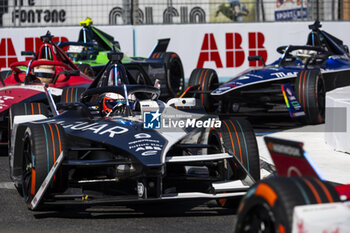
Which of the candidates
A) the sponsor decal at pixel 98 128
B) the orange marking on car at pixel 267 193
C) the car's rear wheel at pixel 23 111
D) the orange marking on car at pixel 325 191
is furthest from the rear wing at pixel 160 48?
the orange marking on car at pixel 325 191

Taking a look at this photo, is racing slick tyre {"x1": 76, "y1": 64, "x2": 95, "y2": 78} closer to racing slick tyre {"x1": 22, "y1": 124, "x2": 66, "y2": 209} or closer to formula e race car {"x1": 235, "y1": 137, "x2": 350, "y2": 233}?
racing slick tyre {"x1": 22, "y1": 124, "x2": 66, "y2": 209}

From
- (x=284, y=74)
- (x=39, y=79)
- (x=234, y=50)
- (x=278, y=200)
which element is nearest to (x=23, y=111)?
(x=39, y=79)

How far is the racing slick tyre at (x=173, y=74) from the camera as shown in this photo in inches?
589

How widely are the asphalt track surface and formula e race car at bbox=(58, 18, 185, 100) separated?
7820mm

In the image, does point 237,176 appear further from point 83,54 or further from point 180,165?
point 83,54

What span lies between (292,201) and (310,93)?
882cm

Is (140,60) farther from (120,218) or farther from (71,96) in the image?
(120,218)

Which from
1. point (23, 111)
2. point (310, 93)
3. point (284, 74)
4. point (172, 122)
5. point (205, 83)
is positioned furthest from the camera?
point (205, 83)

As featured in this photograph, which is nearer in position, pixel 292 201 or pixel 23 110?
pixel 292 201

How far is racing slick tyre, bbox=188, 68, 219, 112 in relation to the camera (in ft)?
42.4

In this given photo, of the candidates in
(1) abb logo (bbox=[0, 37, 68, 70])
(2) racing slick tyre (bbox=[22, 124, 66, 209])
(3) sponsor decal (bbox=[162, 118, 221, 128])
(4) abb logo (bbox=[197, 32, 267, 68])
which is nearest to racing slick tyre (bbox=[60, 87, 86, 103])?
(3) sponsor decal (bbox=[162, 118, 221, 128])

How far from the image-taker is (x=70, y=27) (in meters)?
18.2

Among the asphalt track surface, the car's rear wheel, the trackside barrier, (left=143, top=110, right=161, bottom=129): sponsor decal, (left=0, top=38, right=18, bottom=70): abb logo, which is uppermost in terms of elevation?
(left=0, top=38, right=18, bottom=70): abb logo

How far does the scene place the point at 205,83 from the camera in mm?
13039
